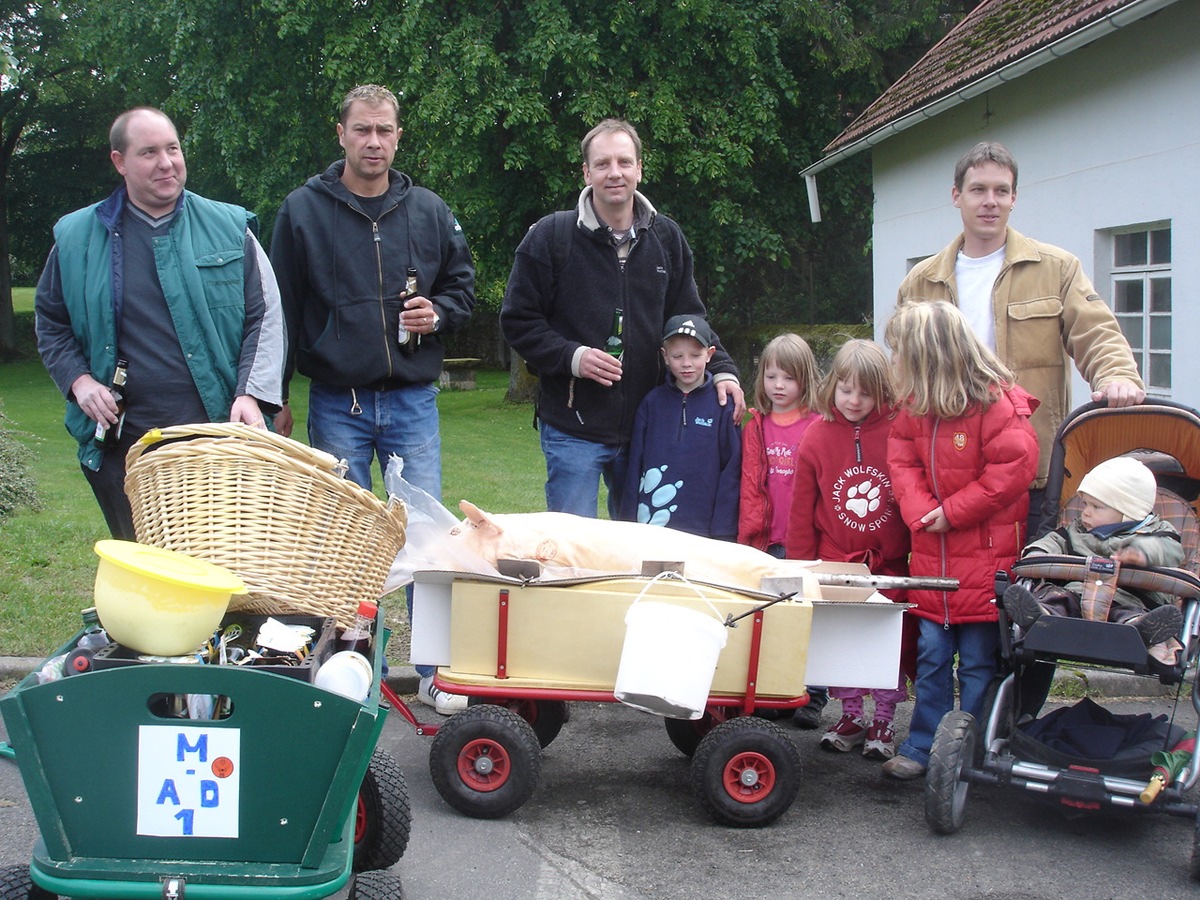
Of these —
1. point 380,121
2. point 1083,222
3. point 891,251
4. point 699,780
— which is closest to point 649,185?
point 891,251

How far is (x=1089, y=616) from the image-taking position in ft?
11.3

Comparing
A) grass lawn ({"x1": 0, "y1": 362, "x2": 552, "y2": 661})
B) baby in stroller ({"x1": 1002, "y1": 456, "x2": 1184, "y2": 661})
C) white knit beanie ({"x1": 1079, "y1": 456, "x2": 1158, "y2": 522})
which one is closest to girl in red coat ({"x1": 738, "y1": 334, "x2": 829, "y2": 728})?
baby in stroller ({"x1": 1002, "y1": 456, "x2": 1184, "y2": 661})

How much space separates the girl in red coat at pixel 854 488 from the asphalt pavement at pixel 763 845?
0.82 ft

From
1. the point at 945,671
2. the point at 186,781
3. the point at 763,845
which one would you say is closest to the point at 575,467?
the point at 945,671

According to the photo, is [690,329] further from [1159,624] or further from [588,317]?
[1159,624]

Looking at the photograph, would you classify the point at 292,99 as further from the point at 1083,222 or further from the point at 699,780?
the point at 699,780

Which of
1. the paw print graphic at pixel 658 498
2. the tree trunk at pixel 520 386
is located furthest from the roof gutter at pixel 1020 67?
the tree trunk at pixel 520 386

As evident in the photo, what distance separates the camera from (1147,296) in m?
10.5

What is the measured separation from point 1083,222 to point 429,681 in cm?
894

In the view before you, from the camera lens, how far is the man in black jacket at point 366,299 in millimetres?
4617

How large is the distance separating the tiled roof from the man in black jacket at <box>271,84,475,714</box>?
7.00 meters

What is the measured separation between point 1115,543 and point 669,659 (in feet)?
4.65

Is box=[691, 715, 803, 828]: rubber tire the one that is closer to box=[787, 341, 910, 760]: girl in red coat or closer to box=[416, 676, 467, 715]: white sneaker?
box=[787, 341, 910, 760]: girl in red coat

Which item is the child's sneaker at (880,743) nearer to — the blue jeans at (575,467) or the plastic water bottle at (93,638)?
the blue jeans at (575,467)
